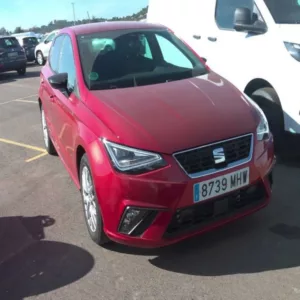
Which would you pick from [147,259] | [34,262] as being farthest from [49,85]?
[147,259]

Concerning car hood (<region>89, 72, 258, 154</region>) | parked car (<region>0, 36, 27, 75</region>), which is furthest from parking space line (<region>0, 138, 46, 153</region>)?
parked car (<region>0, 36, 27, 75</region>)

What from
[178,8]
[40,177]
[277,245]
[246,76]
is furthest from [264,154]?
[178,8]

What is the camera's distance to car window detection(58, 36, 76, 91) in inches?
166

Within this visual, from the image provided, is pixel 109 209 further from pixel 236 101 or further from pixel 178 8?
pixel 178 8

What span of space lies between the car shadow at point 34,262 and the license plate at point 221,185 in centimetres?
104

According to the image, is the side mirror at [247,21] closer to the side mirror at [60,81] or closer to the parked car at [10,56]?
the side mirror at [60,81]

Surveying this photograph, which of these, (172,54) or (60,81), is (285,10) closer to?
(172,54)

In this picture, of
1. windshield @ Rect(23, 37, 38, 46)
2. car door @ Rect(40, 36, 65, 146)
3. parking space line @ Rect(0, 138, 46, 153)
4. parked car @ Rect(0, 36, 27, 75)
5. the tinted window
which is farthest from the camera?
windshield @ Rect(23, 37, 38, 46)

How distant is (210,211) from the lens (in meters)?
3.23

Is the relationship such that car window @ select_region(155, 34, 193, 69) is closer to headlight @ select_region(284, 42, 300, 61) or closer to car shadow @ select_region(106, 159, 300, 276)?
headlight @ select_region(284, 42, 300, 61)

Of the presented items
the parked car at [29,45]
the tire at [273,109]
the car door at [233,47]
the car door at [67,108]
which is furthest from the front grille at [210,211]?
the parked car at [29,45]

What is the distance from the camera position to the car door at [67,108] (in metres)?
4.01

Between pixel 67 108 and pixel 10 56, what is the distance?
15.2 meters

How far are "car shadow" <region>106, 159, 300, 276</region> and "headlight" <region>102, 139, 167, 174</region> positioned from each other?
80 centimetres
